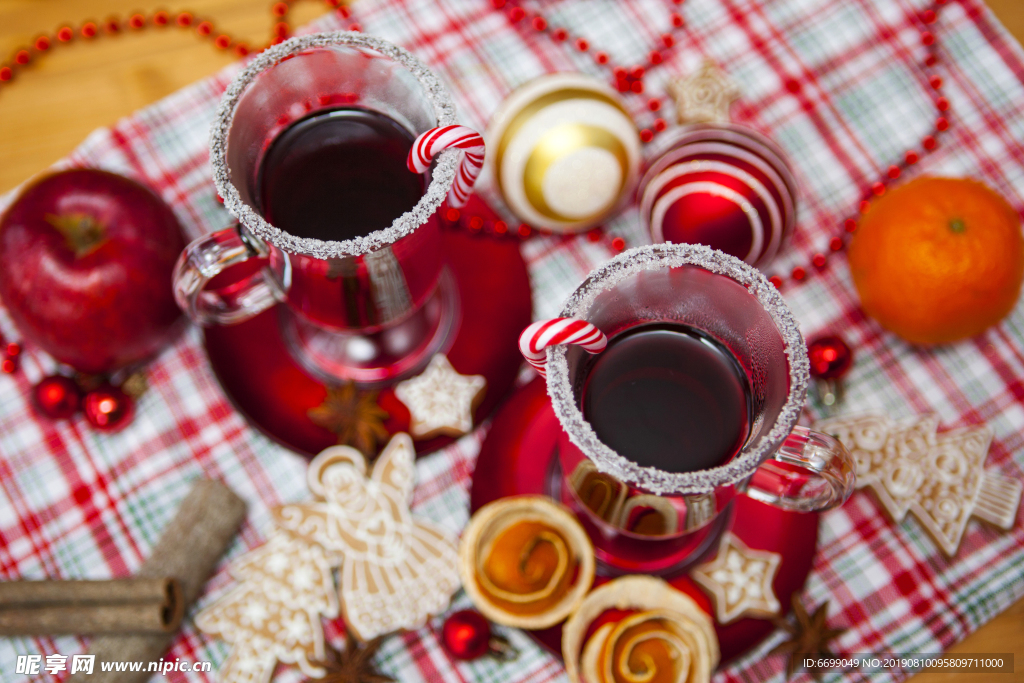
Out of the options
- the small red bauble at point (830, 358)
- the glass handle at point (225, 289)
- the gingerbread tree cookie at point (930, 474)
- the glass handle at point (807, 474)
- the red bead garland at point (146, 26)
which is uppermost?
the red bead garland at point (146, 26)

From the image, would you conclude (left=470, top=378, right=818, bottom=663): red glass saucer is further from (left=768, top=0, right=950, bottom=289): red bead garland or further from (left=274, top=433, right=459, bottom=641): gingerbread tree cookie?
(left=768, top=0, right=950, bottom=289): red bead garland

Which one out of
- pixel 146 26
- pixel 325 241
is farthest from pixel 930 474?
pixel 146 26

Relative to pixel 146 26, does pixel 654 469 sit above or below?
below

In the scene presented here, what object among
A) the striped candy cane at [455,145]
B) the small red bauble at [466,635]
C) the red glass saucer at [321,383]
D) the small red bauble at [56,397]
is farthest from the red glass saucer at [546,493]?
the small red bauble at [56,397]

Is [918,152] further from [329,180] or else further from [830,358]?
[329,180]

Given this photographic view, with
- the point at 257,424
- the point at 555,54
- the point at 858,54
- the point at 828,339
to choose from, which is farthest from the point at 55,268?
the point at 858,54

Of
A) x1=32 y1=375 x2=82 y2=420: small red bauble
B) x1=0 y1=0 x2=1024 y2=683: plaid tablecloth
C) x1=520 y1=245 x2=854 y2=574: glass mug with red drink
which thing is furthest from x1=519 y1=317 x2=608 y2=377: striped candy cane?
x1=32 y1=375 x2=82 y2=420: small red bauble

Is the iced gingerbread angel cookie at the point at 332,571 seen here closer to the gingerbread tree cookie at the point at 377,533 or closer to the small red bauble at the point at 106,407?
the gingerbread tree cookie at the point at 377,533

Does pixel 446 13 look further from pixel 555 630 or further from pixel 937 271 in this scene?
pixel 555 630
